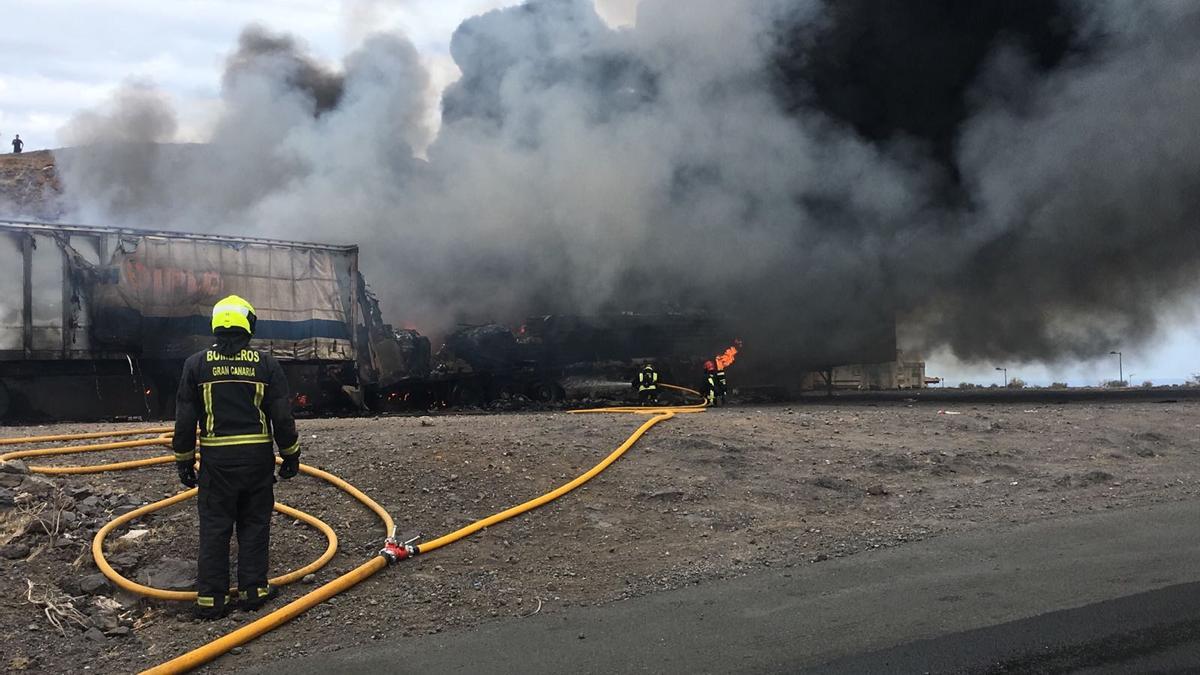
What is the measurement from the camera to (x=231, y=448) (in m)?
4.11

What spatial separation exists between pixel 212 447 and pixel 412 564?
1235 millimetres

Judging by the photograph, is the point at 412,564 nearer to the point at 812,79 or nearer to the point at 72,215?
the point at 812,79

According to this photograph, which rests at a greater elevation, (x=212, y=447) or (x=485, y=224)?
(x=485, y=224)

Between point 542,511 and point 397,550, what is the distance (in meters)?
1.19

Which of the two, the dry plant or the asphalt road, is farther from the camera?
the dry plant

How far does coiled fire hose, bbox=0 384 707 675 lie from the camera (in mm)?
3650

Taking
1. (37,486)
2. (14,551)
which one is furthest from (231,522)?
(37,486)

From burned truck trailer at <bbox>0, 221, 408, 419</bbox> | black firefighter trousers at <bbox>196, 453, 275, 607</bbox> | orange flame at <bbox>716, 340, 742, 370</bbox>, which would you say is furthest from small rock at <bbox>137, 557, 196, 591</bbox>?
orange flame at <bbox>716, 340, 742, 370</bbox>

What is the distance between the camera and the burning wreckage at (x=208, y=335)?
11.8 metres

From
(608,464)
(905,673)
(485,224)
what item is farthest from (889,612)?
(485,224)

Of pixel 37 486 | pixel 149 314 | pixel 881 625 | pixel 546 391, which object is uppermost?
pixel 149 314

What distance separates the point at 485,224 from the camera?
17781 mm

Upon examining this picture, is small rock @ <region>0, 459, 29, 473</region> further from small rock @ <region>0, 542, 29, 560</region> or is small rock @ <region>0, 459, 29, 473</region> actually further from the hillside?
the hillside

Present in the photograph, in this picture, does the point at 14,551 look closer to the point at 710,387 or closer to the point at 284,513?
the point at 284,513
